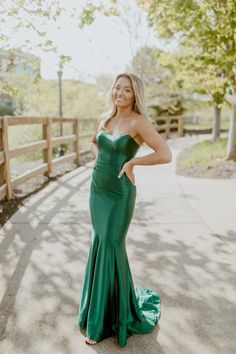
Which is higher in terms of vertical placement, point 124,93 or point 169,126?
point 124,93

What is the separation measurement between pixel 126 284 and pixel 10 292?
1352 millimetres

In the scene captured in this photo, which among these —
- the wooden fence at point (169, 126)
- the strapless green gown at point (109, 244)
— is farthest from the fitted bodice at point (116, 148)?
the wooden fence at point (169, 126)

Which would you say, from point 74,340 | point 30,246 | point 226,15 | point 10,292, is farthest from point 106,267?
point 226,15

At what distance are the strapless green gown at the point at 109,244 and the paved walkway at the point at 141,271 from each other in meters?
0.18

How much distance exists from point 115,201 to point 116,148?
42 centimetres

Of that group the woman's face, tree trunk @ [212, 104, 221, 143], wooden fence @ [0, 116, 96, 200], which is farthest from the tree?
tree trunk @ [212, 104, 221, 143]

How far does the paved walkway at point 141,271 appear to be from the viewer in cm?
294

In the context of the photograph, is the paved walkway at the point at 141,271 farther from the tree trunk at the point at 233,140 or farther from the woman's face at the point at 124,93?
the tree trunk at the point at 233,140

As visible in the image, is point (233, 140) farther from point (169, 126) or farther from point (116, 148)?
point (169, 126)

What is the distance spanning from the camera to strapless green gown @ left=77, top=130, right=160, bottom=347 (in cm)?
286

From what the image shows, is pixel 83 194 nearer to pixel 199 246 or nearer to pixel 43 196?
pixel 43 196

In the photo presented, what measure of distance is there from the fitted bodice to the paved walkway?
1.45m

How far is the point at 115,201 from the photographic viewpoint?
289 cm

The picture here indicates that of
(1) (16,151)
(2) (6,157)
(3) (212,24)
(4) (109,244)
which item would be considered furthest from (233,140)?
(4) (109,244)
